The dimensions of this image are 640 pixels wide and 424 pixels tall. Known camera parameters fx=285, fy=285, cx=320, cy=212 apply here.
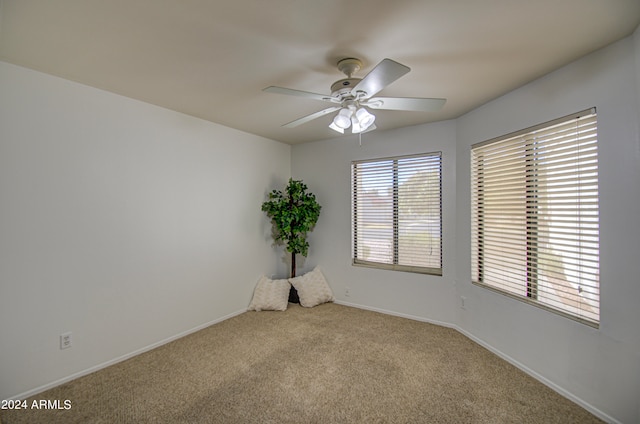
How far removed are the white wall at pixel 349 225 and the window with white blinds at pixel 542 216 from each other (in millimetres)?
380

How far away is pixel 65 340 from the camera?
2.30m

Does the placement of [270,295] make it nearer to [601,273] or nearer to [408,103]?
[408,103]

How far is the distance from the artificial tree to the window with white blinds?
2.10m

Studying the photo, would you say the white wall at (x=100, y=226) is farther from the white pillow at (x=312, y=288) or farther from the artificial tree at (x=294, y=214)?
the white pillow at (x=312, y=288)

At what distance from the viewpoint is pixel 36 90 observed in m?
2.17

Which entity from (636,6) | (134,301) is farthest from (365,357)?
(636,6)

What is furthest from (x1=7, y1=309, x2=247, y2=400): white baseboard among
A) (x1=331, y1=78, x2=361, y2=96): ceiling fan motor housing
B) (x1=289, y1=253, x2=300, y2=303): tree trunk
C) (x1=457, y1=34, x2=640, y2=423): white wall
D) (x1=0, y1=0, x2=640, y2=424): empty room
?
(x1=457, y1=34, x2=640, y2=423): white wall

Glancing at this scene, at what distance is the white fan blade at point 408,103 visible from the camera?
195cm

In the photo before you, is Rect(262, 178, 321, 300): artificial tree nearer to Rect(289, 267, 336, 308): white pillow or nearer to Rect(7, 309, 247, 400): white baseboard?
Rect(289, 267, 336, 308): white pillow

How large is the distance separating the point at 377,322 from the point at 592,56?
3.11m

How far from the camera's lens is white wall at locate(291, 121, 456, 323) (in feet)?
11.3

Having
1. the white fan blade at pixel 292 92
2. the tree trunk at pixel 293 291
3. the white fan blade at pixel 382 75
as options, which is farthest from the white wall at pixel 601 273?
the white fan blade at pixel 292 92

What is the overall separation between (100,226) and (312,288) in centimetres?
264

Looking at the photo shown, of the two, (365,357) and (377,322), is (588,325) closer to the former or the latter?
(365,357)
